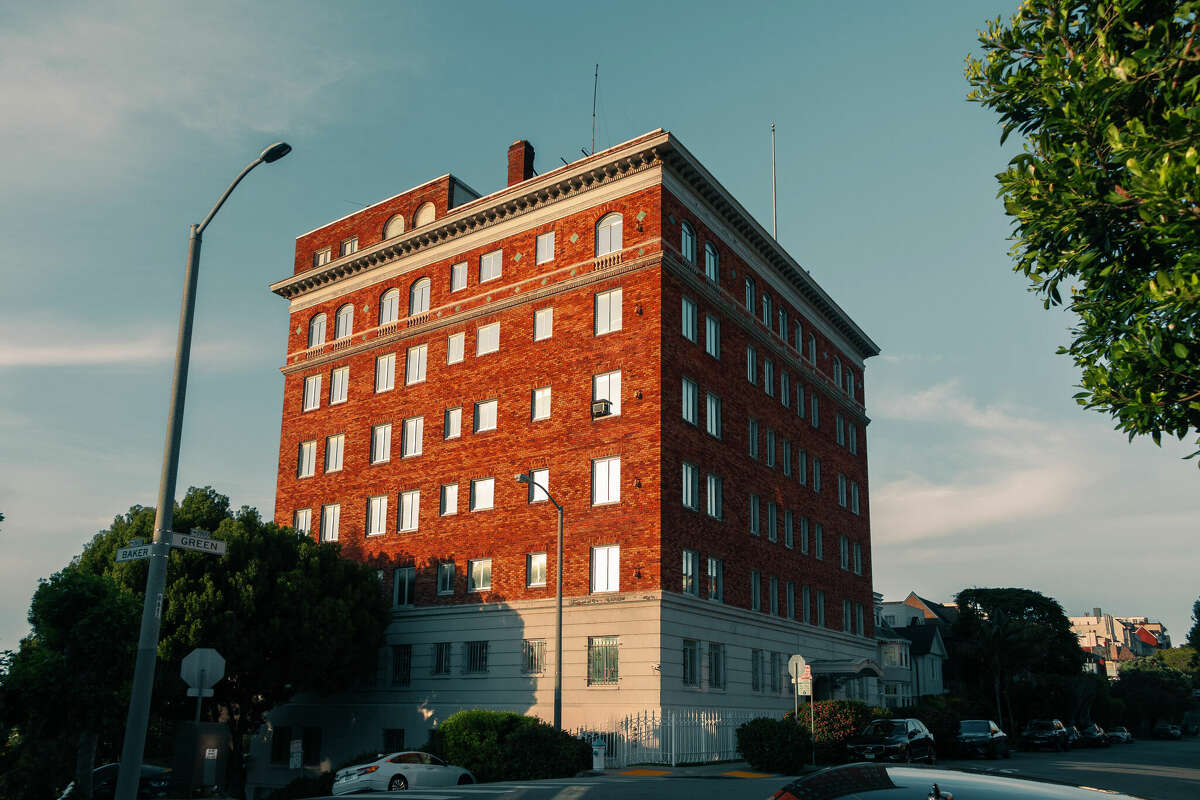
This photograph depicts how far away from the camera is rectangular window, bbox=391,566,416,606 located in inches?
1706

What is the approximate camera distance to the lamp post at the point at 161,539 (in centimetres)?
1302

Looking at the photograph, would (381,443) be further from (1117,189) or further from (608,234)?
(1117,189)

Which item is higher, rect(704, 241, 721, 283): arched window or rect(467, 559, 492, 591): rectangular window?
rect(704, 241, 721, 283): arched window

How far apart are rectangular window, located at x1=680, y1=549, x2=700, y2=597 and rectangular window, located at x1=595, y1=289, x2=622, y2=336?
29.7 ft

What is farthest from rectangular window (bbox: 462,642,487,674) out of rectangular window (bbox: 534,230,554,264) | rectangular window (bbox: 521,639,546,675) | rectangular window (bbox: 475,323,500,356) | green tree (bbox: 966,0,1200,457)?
green tree (bbox: 966,0,1200,457)

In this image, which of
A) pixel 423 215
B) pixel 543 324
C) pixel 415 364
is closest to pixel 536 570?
pixel 543 324

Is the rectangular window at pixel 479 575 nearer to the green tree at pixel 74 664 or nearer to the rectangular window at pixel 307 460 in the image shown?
the rectangular window at pixel 307 460

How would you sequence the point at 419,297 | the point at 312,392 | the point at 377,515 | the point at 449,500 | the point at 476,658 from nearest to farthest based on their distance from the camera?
the point at 476,658, the point at 449,500, the point at 377,515, the point at 419,297, the point at 312,392

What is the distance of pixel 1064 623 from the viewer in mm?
99875

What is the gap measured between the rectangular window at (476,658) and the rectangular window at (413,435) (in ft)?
29.2

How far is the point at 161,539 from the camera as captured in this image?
45.9 feet

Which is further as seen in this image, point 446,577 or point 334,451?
point 334,451

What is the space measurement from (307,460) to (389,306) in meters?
8.47

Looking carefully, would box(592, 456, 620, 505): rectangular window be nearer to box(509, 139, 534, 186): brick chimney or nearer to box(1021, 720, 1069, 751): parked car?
box(509, 139, 534, 186): brick chimney
